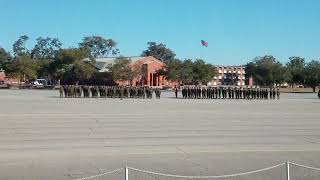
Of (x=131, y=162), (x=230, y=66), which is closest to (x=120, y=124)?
(x=131, y=162)

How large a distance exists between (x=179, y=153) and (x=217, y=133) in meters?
5.02

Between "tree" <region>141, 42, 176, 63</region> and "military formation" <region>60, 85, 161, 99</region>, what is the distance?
109 m

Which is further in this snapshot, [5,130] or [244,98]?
[244,98]

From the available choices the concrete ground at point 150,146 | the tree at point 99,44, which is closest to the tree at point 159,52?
the tree at point 99,44

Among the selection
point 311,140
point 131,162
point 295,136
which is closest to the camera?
point 131,162

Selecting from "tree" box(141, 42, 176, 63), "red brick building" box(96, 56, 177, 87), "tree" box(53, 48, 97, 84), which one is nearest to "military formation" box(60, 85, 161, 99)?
"tree" box(53, 48, 97, 84)

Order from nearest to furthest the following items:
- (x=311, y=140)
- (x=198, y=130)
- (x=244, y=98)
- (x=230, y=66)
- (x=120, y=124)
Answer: (x=311, y=140), (x=198, y=130), (x=120, y=124), (x=244, y=98), (x=230, y=66)

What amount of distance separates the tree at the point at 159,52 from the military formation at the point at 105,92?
10882 centimetres

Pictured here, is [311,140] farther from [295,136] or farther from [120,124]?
[120,124]

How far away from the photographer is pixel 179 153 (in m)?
13.8

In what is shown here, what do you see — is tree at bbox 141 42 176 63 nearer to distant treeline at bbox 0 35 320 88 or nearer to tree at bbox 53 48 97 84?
distant treeline at bbox 0 35 320 88

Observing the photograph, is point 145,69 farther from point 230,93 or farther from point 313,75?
point 230,93

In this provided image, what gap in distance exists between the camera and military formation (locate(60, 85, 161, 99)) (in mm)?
52156

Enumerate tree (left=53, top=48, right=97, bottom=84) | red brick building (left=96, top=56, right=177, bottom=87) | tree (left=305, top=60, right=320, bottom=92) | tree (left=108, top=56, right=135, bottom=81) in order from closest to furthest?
1. tree (left=53, top=48, right=97, bottom=84)
2. tree (left=108, top=56, right=135, bottom=81)
3. red brick building (left=96, top=56, right=177, bottom=87)
4. tree (left=305, top=60, right=320, bottom=92)
